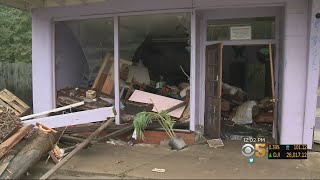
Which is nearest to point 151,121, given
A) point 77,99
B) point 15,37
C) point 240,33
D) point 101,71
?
point 101,71

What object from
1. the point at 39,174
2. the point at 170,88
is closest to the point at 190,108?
the point at 170,88

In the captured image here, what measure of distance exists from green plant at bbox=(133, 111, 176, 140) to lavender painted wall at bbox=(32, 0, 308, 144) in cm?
56

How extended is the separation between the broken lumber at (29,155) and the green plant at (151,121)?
1.85m

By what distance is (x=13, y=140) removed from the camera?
6.31 metres

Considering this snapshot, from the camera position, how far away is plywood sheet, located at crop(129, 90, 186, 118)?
8.30 meters

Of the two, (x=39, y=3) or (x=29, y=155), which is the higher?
(x=39, y=3)

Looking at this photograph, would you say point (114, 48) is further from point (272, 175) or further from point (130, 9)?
point (272, 175)

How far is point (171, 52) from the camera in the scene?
29.6 ft

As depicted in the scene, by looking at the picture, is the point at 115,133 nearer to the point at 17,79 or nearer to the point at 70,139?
the point at 70,139

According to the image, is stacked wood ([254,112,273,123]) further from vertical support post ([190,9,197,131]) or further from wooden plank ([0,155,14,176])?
wooden plank ([0,155,14,176])

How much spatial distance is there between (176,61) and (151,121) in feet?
5.59

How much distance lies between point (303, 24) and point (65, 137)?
5.14 meters

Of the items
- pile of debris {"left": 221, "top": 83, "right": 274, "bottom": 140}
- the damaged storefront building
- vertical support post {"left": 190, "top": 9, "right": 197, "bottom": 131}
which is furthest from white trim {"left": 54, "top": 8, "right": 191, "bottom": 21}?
pile of debris {"left": 221, "top": 83, "right": 274, "bottom": 140}

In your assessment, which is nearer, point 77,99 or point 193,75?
point 193,75
